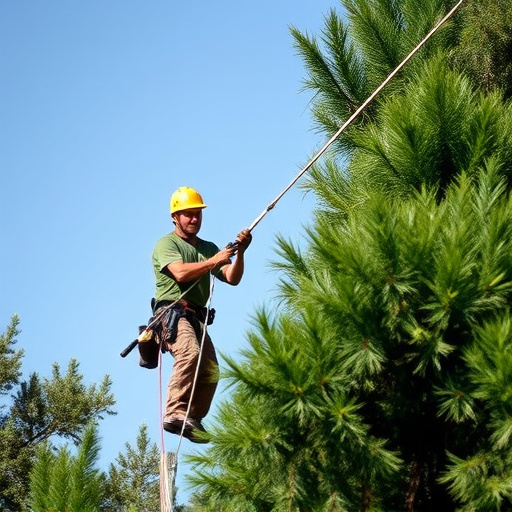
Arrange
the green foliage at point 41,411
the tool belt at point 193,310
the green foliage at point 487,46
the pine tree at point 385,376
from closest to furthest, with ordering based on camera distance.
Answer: the pine tree at point 385,376, the tool belt at point 193,310, the green foliage at point 487,46, the green foliage at point 41,411

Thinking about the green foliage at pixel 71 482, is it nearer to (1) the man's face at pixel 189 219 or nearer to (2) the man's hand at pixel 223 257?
(2) the man's hand at pixel 223 257

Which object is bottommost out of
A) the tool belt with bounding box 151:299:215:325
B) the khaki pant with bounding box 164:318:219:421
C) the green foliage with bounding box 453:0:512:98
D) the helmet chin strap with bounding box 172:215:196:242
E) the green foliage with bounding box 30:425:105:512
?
the green foliage with bounding box 30:425:105:512

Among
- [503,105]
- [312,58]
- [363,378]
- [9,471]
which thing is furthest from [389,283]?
[9,471]

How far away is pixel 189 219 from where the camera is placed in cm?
789

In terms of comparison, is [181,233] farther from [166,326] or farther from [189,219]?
[166,326]

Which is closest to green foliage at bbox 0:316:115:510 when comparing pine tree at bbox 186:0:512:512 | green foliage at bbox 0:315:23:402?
green foliage at bbox 0:315:23:402

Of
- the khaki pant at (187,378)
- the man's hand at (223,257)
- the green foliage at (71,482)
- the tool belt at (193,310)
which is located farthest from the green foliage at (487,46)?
the green foliage at (71,482)

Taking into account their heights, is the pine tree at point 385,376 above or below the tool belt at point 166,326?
below

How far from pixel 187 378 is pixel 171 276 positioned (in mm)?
636

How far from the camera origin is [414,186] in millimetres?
7660

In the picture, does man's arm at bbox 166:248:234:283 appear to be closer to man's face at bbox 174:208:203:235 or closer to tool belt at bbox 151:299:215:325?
tool belt at bbox 151:299:215:325

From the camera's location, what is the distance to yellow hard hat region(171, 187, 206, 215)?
7.86m

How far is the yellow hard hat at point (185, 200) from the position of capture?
786cm

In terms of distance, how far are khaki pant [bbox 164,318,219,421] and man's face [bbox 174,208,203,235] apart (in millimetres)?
640
